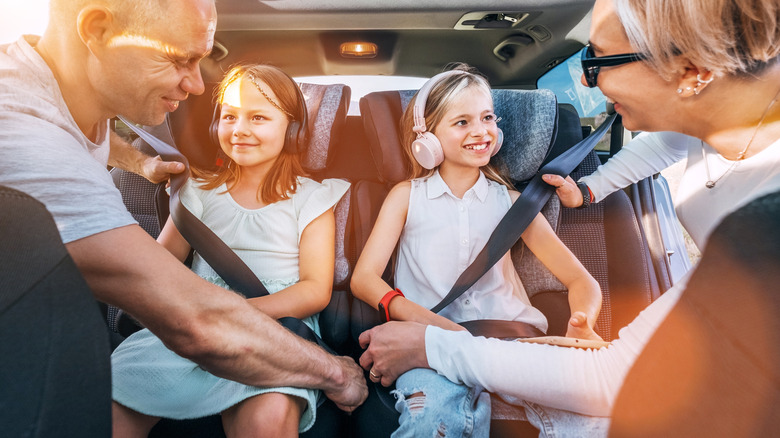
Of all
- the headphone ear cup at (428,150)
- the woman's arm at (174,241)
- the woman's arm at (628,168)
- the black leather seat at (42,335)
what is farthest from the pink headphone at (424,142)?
the black leather seat at (42,335)

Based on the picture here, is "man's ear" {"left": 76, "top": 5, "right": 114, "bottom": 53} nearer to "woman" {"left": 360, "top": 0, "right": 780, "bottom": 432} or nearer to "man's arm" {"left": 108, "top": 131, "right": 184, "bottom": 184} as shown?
"man's arm" {"left": 108, "top": 131, "right": 184, "bottom": 184}

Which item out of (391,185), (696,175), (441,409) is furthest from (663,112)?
(391,185)

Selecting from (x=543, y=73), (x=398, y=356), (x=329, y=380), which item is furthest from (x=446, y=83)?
(x=543, y=73)

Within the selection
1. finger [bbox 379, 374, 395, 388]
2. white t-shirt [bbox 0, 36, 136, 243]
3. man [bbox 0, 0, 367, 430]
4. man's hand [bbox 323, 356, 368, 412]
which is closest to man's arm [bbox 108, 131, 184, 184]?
man [bbox 0, 0, 367, 430]

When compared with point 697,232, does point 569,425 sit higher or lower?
lower

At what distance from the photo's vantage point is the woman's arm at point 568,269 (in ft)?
4.90

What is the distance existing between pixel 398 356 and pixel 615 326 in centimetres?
108

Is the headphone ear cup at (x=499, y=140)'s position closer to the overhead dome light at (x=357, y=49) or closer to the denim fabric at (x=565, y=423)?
the denim fabric at (x=565, y=423)

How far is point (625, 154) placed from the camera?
5.68ft

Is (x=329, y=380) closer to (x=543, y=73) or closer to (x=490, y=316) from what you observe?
(x=490, y=316)

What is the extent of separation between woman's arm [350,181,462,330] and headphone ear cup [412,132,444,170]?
16 centimetres

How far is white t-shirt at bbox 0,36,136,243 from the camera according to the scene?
755mm

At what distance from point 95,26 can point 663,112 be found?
4.92 feet

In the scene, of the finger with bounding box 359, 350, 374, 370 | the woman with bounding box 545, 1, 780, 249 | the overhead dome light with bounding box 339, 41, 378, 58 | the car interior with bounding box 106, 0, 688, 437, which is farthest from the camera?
the overhead dome light with bounding box 339, 41, 378, 58
